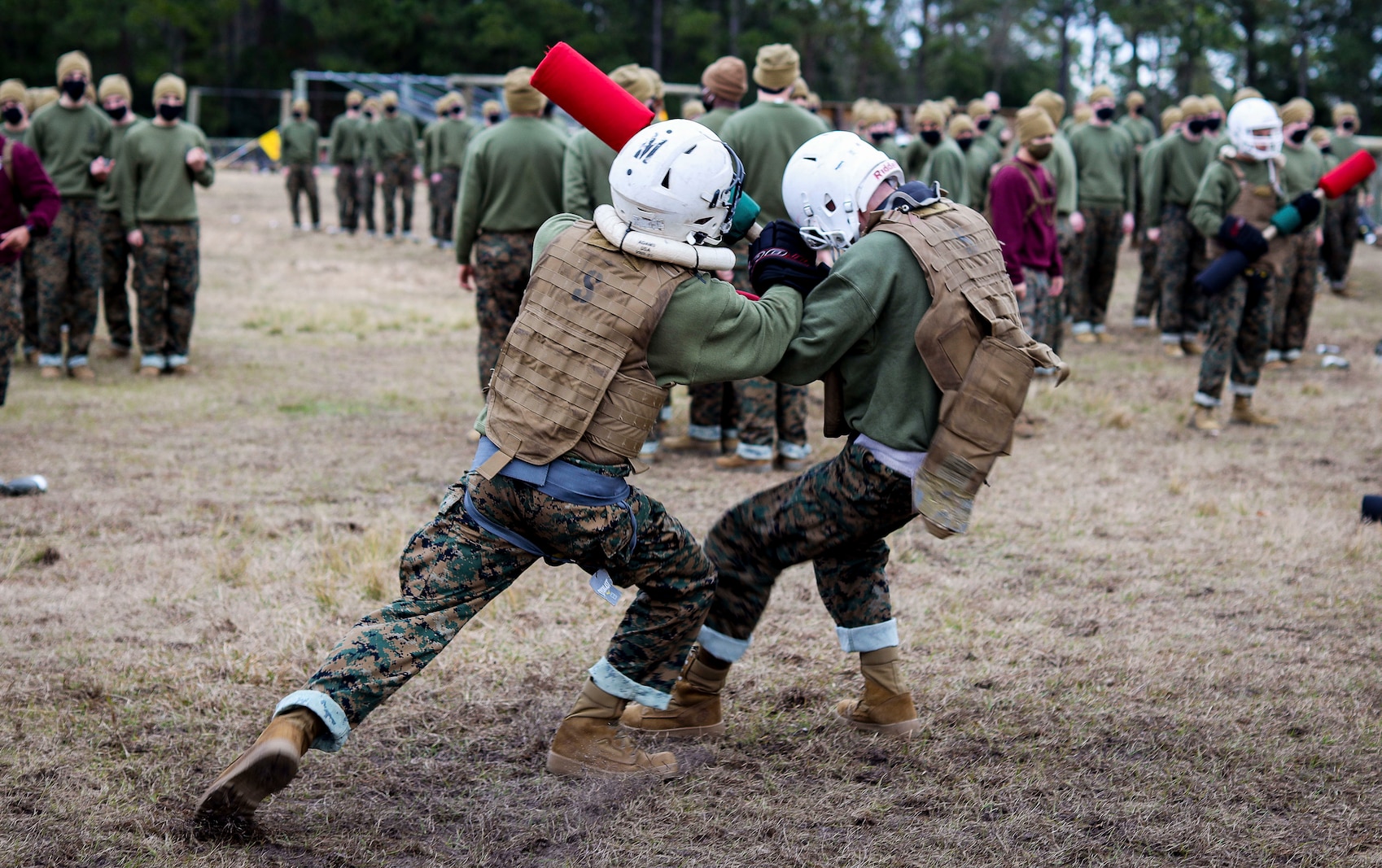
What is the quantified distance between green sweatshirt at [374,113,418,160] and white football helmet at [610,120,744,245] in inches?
682

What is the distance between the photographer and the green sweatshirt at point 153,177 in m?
9.56

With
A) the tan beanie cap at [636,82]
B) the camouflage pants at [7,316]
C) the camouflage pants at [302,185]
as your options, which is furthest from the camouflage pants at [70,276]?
the camouflage pants at [302,185]

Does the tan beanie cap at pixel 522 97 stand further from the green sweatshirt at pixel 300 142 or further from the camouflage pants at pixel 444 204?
the green sweatshirt at pixel 300 142

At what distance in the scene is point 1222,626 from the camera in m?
5.09

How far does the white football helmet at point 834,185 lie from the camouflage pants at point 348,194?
714 inches

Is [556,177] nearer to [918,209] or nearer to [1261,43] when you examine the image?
[918,209]

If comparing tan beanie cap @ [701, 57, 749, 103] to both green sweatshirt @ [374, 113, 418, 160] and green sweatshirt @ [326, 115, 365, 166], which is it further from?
green sweatshirt @ [326, 115, 365, 166]

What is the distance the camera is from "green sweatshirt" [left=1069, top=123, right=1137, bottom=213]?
40.1ft

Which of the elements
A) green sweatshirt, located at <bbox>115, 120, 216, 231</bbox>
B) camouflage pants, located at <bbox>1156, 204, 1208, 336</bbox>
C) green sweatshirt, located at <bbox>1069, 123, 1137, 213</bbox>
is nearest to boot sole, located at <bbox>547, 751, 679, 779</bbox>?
green sweatshirt, located at <bbox>115, 120, 216, 231</bbox>

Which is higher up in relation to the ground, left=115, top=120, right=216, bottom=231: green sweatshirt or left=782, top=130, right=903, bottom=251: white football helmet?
left=782, top=130, right=903, bottom=251: white football helmet

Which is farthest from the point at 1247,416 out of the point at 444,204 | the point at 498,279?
the point at 444,204

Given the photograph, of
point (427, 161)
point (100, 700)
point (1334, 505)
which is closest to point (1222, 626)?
point (1334, 505)

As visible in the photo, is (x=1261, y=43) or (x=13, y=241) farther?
(x=1261, y=43)

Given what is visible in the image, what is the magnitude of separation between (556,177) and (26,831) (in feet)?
17.9
